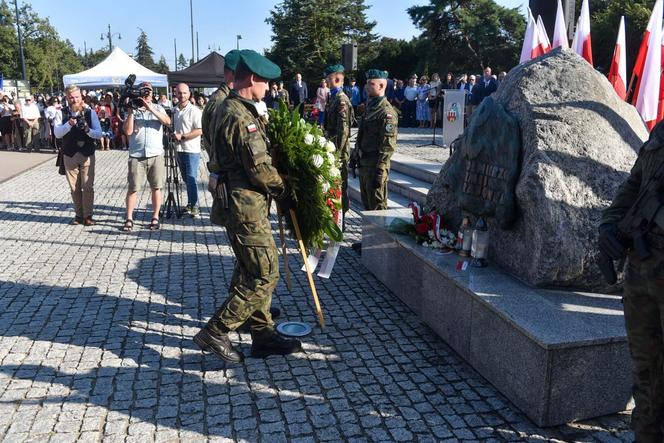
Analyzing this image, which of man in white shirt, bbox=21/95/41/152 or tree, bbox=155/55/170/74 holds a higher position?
tree, bbox=155/55/170/74

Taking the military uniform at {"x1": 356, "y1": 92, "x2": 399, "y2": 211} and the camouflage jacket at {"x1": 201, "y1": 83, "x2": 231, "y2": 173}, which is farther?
the military uniform at {"x1": 356, "y1": 92, "x2": 399, "y2": 211}

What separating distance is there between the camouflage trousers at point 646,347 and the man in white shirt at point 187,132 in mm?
6908

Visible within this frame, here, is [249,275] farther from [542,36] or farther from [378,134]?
[542,36]

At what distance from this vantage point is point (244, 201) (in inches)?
162

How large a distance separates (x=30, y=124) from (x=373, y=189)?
1643 centimetres

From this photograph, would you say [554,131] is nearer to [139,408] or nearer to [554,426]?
[554,426]

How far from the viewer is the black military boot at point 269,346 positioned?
4.39 m

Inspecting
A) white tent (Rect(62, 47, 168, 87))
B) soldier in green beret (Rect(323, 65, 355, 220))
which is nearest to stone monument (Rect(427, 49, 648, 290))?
soldier in green beret (Rect(323, 65, 355, 220))

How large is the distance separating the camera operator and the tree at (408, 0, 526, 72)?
34.7m

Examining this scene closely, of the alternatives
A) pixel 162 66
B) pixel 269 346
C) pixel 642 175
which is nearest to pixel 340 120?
pixel 269 346

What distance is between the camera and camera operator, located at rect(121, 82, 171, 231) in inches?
319

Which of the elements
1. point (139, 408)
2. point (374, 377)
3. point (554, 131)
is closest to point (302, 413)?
point (374, 377)

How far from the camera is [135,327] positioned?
16.3 ft

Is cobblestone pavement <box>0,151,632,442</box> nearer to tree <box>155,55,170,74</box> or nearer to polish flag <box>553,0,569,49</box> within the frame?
polish flag <box>553,0,569,49</box>
